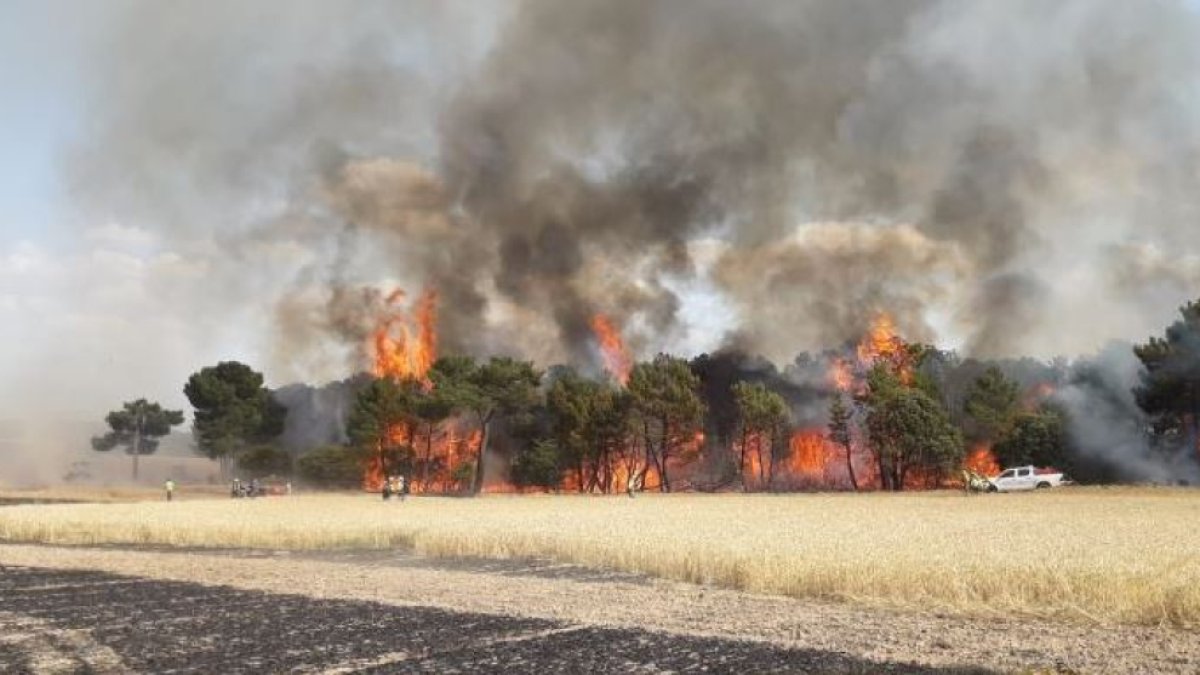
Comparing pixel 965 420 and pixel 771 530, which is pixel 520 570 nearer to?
pixel 771 530

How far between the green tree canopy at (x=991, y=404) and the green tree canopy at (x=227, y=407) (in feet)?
268

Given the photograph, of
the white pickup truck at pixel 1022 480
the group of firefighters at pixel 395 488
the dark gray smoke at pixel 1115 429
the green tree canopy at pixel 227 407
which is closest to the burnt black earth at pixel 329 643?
the group of firefighters at pixel 395 488

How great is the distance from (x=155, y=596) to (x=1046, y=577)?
59.4ft

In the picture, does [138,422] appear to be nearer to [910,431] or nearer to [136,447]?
[136,447]

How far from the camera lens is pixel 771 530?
34.7 metres

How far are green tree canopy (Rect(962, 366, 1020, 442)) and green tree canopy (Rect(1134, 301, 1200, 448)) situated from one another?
1170 cm

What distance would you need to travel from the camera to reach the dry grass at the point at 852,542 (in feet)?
59.5

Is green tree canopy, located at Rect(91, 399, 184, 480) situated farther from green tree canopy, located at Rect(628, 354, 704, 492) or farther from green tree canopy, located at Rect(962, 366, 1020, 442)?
green tree canopy, located at Rect(962, 366, 1020, 442)

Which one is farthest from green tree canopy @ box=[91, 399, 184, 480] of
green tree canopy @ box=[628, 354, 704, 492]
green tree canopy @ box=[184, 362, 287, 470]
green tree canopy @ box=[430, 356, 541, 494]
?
green tree canopy @ box=[628, 354, 704, 492]

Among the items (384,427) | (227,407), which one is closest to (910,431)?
(384,427)

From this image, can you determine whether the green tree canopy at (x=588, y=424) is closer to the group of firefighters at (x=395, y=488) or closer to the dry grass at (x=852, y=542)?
the group of firefighters at (x=395, y=488)

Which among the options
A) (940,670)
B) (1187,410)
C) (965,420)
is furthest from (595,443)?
(940,670)

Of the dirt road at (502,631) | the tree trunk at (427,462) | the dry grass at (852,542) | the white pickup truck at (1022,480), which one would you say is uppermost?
the tree trunk at (427,462)

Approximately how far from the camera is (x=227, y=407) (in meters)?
116
